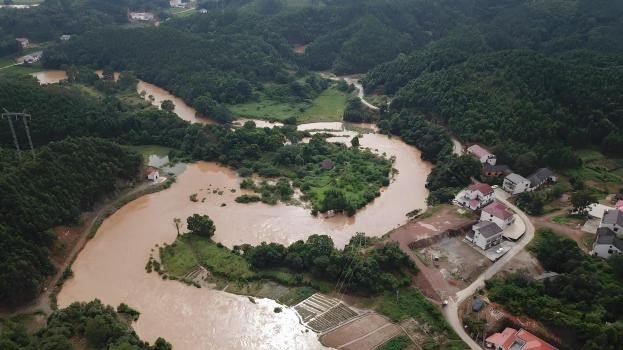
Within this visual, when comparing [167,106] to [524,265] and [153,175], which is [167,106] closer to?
[153,175]

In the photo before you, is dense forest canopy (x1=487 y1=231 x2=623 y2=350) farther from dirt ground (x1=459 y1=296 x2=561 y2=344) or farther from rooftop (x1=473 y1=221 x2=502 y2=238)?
rooftop (x1=473 y1=221 x2=502 y2=238)

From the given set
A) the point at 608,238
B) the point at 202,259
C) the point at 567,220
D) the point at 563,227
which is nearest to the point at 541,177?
the point at 567,220

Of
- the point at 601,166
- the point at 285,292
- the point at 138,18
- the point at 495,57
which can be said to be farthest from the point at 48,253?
the point at 138,18

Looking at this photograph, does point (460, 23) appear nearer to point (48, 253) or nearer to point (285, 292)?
point (285, 292)

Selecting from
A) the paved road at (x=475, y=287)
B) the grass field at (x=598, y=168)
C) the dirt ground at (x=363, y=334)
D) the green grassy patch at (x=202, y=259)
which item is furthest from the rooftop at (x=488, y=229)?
the green grassy patch at (x=202, y=259)

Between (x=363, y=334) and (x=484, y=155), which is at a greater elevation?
(x=484, y=155)

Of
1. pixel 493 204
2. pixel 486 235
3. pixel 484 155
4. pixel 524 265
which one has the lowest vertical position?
pixel 484 155
